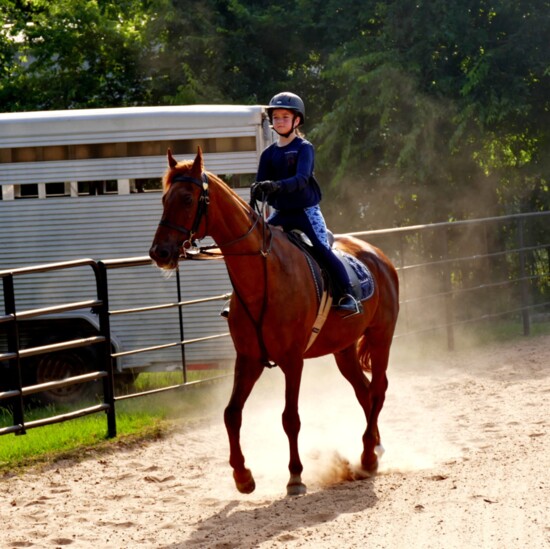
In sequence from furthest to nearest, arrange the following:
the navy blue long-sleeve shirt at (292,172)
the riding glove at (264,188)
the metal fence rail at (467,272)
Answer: the metal fence rail at (467,272), the navy blue long-sleeve shirt at (292,172), the riding glove at (264,188)

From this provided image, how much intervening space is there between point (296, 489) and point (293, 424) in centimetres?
44

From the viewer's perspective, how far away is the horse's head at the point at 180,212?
670 centimetres

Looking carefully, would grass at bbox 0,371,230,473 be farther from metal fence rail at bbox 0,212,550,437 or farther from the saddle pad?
the saddle pad

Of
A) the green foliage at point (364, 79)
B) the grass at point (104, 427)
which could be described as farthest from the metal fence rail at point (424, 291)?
the green foliage at point (364, 79)

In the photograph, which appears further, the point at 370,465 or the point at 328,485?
the point at 370,465

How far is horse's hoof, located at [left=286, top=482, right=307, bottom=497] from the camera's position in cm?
751

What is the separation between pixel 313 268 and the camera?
7.95m

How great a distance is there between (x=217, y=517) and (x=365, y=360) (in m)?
2.53

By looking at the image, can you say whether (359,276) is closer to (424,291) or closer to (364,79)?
(424,291)

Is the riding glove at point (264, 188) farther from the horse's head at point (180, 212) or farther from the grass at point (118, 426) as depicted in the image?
the grass at point (118, 426)

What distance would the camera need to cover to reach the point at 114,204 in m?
13.9

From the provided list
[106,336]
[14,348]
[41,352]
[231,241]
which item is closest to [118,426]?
[106,336]

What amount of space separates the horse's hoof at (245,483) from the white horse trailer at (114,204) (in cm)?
588

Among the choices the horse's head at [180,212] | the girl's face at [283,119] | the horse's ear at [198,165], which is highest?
the girl's face at [283,119]
